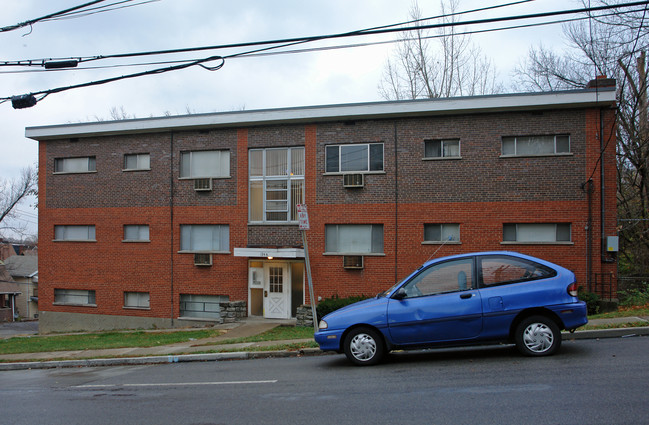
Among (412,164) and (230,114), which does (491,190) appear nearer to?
(412,164)

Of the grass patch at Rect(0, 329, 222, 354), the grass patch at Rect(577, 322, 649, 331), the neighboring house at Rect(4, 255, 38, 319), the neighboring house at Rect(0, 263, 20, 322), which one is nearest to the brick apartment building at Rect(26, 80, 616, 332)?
the grass patch at Rect(0, 329, 222, 354)

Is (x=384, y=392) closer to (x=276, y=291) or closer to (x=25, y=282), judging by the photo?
(x=276, y=291)

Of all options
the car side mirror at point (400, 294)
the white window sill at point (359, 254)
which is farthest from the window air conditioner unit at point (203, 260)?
the car side mirror at point (400, 294)

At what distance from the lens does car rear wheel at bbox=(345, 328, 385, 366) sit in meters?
8.59

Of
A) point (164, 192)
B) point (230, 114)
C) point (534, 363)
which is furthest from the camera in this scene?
point (164, 192)

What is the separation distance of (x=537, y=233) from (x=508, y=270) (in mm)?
10126

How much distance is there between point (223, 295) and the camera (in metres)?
20.3

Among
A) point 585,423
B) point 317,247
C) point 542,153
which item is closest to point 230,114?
point 317,247

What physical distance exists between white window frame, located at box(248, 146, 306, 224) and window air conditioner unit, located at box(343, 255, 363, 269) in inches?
97.0

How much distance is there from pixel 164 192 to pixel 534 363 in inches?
647

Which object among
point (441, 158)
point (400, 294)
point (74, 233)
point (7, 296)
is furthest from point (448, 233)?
point (7, 296)

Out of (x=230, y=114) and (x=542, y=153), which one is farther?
(x=230, y=114)

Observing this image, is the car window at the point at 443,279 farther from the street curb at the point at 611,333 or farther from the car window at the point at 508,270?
the street curb at the point at 611,333

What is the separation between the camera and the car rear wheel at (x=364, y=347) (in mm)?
8594
